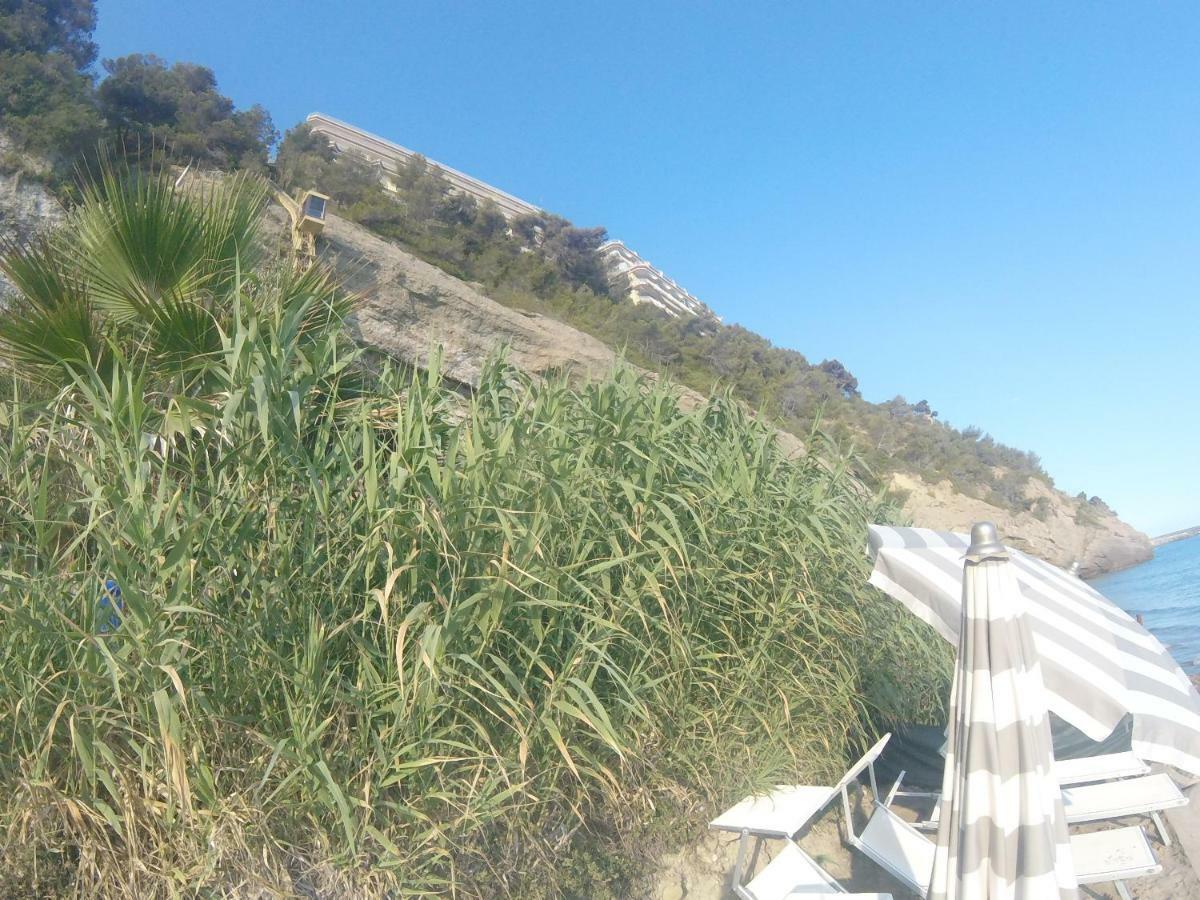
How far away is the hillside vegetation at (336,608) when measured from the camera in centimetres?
212

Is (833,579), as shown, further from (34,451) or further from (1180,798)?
(34,451)

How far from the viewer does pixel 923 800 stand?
479 cm

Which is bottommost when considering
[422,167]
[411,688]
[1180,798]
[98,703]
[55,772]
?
[55,772]

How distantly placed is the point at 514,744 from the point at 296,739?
0.74 meters

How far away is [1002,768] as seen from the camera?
2.26 meters

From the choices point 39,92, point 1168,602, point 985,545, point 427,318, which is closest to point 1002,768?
point 985,545

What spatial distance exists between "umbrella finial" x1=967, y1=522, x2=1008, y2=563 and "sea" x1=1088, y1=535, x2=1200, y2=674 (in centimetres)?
1267

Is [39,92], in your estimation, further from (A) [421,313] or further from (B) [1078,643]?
(B) [1078,643]

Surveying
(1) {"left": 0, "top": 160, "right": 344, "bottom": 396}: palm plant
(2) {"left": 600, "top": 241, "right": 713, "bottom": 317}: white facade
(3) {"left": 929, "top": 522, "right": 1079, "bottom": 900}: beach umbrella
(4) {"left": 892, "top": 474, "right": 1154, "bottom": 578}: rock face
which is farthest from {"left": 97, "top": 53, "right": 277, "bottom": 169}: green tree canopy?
(2) {"left": 600, "top": 241, "right": 713, "bottom": 317}: white facade

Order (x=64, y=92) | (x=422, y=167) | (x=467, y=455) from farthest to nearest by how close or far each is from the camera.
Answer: (x=422, y=167) → (x=64, y=92) → (x=467, y=455)

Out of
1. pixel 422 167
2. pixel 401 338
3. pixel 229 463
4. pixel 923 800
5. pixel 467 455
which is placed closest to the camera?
pixel 229 463

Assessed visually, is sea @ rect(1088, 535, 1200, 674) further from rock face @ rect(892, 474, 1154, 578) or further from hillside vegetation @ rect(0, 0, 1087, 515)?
hillside vegetation @ rect(0, 0, 1087, 515)

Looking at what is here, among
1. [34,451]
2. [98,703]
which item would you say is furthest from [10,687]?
[34,451]

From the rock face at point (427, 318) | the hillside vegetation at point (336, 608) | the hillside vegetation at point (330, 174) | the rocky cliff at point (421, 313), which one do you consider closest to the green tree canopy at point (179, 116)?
the hillside vegetation at point (330, 174)
